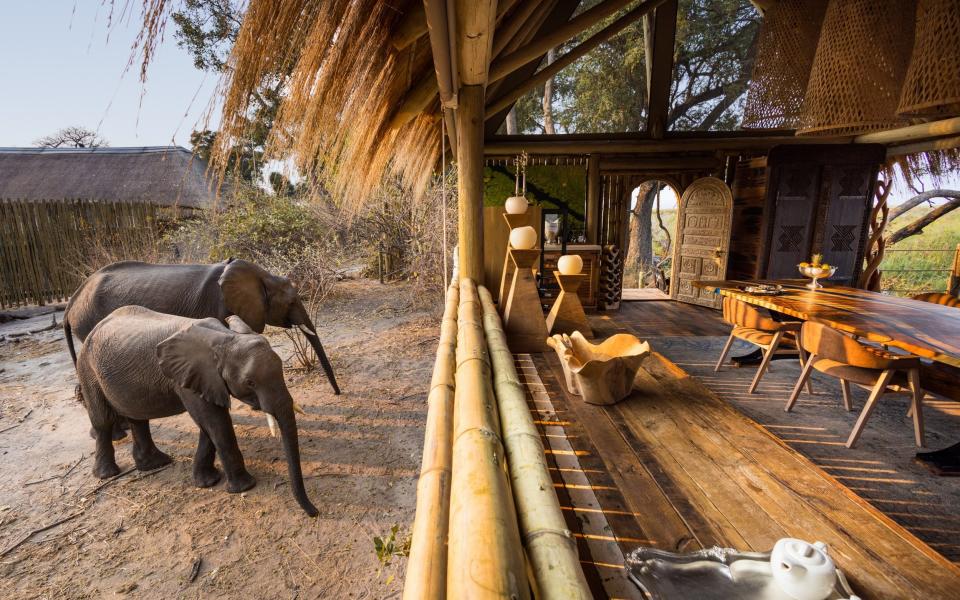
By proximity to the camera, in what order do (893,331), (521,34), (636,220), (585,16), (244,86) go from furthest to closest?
(636,220), (521,34), (585,16), (893,331), (244,86)

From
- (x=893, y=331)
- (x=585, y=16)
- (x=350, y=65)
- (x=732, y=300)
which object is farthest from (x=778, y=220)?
(x=350, y=65)

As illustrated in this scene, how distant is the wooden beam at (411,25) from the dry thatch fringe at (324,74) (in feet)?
0.17

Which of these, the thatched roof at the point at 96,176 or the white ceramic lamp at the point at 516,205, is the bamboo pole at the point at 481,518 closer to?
the white ceramic lamp at the point at 516,205

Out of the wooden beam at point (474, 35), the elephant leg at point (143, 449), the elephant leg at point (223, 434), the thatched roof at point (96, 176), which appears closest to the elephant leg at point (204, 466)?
the elephant leg at point (223, 434)

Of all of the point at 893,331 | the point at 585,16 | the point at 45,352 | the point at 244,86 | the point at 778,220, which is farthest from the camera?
the point at 778,220

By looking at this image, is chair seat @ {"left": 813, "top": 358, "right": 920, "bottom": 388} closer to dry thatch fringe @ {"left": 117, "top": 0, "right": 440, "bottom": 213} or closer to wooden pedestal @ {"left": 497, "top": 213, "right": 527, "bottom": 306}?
wooden pedestal @ {"left": 497, "top": 213, "right": 527, "bottom": 306}

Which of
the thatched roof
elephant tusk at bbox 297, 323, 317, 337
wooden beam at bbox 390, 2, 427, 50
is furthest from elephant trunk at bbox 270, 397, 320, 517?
the thatched roof

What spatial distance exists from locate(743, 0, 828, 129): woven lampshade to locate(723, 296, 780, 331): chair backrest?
1.68 meters

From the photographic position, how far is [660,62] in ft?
18.2

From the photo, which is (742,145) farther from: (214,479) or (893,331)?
(214,479)

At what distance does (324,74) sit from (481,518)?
83.6 inches

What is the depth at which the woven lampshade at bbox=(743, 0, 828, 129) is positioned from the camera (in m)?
3.30

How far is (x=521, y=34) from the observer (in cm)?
338

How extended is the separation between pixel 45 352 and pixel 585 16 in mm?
8310
